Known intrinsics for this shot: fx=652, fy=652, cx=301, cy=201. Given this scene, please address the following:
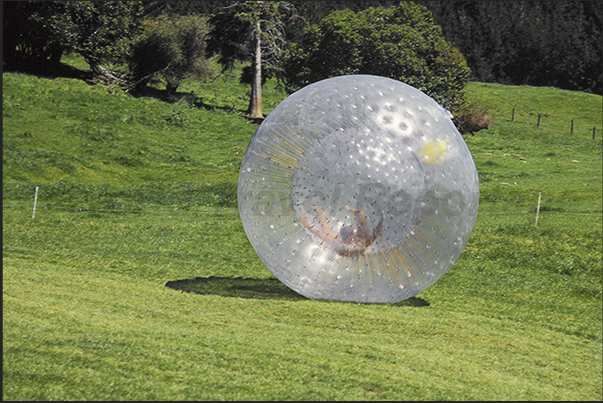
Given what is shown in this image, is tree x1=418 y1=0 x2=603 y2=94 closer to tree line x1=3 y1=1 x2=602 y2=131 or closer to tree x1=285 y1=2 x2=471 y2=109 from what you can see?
tree x1=285 y1=2 x2=471 y2=109

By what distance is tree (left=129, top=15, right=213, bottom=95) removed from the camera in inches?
1599

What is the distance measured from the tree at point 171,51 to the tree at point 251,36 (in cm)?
124

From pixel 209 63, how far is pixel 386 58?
39.7 ft

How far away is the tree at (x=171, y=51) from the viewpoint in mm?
40625

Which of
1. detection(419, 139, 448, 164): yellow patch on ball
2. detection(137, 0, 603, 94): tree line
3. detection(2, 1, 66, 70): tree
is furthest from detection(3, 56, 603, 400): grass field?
detection(137, 0, 603, 94): tree line

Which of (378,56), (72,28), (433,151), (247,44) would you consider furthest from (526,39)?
(433,151)

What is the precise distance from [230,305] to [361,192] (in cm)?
267

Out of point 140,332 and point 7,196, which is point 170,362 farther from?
point 7,196

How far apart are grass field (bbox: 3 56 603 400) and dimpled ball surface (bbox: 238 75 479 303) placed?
679 mm

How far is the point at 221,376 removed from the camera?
20.9 feet

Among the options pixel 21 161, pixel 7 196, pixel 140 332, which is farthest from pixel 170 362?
pixel 21 161

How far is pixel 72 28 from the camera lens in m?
35.8

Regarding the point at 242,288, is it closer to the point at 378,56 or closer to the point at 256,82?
the point at 256,82

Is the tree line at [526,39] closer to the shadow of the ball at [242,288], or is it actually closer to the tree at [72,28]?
the tree at [72,28]
